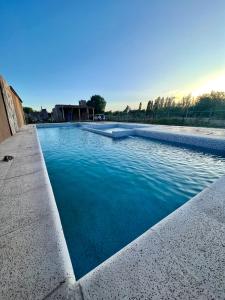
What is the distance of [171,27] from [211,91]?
22150 mm

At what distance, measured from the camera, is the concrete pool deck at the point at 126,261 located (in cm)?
94

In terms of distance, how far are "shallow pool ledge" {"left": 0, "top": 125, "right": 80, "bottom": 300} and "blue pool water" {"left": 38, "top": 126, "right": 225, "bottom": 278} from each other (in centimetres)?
64

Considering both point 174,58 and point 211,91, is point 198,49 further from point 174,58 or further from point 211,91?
point 211,91

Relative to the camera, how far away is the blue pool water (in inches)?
80.4

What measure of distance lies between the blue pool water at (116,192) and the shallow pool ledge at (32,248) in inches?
25.2

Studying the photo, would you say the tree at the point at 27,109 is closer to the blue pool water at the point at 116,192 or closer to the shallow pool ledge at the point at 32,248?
the blue pool water at the point at 116,192

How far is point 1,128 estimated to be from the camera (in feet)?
22.1

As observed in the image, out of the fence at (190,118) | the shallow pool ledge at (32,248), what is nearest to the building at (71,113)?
the fence at (190,118)

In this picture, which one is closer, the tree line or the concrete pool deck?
the concrete pool deck

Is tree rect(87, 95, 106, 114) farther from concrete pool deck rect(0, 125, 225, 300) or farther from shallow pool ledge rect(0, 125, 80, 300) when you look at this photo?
concrete pool deck rect(0, 125, 225, 300)

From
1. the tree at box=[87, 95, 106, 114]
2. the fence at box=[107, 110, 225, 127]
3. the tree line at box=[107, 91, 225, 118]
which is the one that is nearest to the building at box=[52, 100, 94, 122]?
the tree line at box=[107, 91, 225, 118]

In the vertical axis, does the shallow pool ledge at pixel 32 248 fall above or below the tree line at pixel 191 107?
below

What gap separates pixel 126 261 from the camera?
1162mm

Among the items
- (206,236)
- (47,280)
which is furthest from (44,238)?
(206,236)
